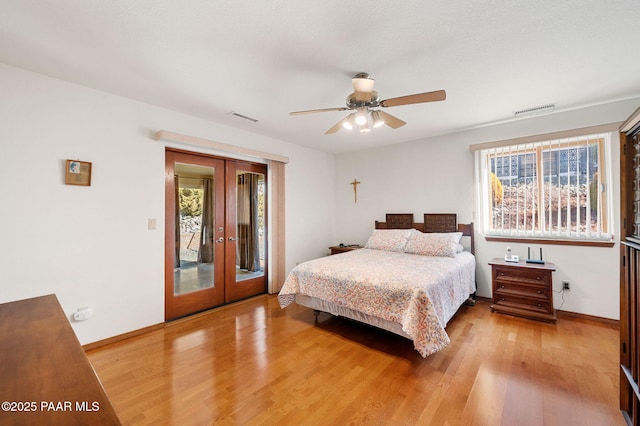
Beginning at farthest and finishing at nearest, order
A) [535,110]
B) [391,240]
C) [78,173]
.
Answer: [391,240], [535,110], [78,173]

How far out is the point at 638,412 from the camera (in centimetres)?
143

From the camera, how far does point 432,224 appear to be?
4.11 m

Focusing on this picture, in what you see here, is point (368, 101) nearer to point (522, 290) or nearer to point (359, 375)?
point (359, 375)

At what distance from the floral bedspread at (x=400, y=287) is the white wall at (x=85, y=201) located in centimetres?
164

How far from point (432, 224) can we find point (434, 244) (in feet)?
2.06

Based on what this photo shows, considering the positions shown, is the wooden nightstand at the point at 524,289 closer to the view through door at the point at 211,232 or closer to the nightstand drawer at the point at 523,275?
the nightstand drawer at the point at 523,275

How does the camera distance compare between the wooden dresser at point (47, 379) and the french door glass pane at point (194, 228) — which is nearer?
the wooden dresser at point (47, 379)

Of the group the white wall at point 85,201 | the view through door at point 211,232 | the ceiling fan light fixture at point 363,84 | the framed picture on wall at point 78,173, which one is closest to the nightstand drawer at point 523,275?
the ceiling fan light fixture at point 363,84

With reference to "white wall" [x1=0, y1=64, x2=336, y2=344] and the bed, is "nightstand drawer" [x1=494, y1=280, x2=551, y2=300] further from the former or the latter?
"white wall" [x1=0, y1=64, x2=336, y2=344]

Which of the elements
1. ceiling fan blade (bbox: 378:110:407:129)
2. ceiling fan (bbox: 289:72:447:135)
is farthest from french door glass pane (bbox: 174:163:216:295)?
ceiling fan blade (bbox: 378:110:407:129)

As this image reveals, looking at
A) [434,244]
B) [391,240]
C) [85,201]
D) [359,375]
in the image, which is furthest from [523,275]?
[85,201]

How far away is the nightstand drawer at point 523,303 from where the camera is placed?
296 cm

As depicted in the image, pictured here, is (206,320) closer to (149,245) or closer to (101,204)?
(149,245)

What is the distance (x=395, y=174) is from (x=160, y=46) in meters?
3.67
